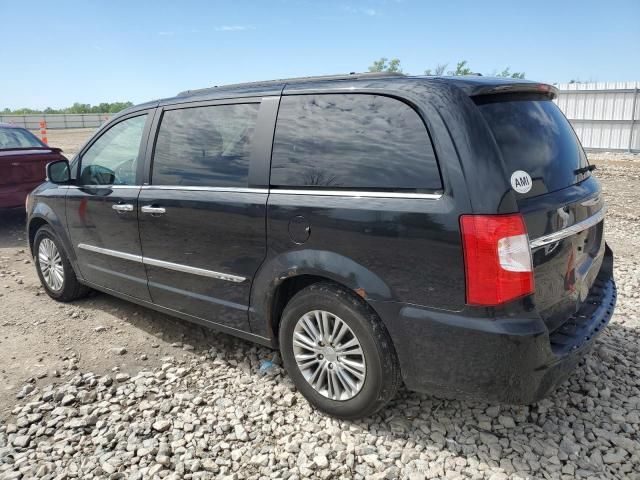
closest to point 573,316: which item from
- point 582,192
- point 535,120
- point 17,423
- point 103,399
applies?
point 582,192

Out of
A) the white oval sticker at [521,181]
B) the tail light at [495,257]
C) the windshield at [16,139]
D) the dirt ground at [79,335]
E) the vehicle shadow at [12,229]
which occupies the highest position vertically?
the windshield at [16,139]

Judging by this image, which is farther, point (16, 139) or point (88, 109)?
point (88, 109)

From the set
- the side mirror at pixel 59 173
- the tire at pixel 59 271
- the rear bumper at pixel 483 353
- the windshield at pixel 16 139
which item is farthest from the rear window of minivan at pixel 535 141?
the windshield at pixel 16 139

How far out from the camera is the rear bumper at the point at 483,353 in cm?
221

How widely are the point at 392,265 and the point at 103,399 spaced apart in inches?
83.2

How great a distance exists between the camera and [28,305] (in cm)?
479

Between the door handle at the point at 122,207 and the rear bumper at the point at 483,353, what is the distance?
217 cm

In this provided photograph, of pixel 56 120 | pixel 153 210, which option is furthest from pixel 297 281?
pixel 56 120

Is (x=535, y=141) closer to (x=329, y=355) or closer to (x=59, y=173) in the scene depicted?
(x=329, y=355)

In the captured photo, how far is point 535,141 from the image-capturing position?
2.53m

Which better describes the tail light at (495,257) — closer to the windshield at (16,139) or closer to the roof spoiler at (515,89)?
the roof spoiler at (515,89)

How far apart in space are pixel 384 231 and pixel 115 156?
2.63 meters

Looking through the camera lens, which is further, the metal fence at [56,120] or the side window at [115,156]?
the metal fence at [56,120]

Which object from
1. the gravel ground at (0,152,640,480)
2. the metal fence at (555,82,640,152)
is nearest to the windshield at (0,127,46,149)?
the gravel ground at (0,152,640,480)
